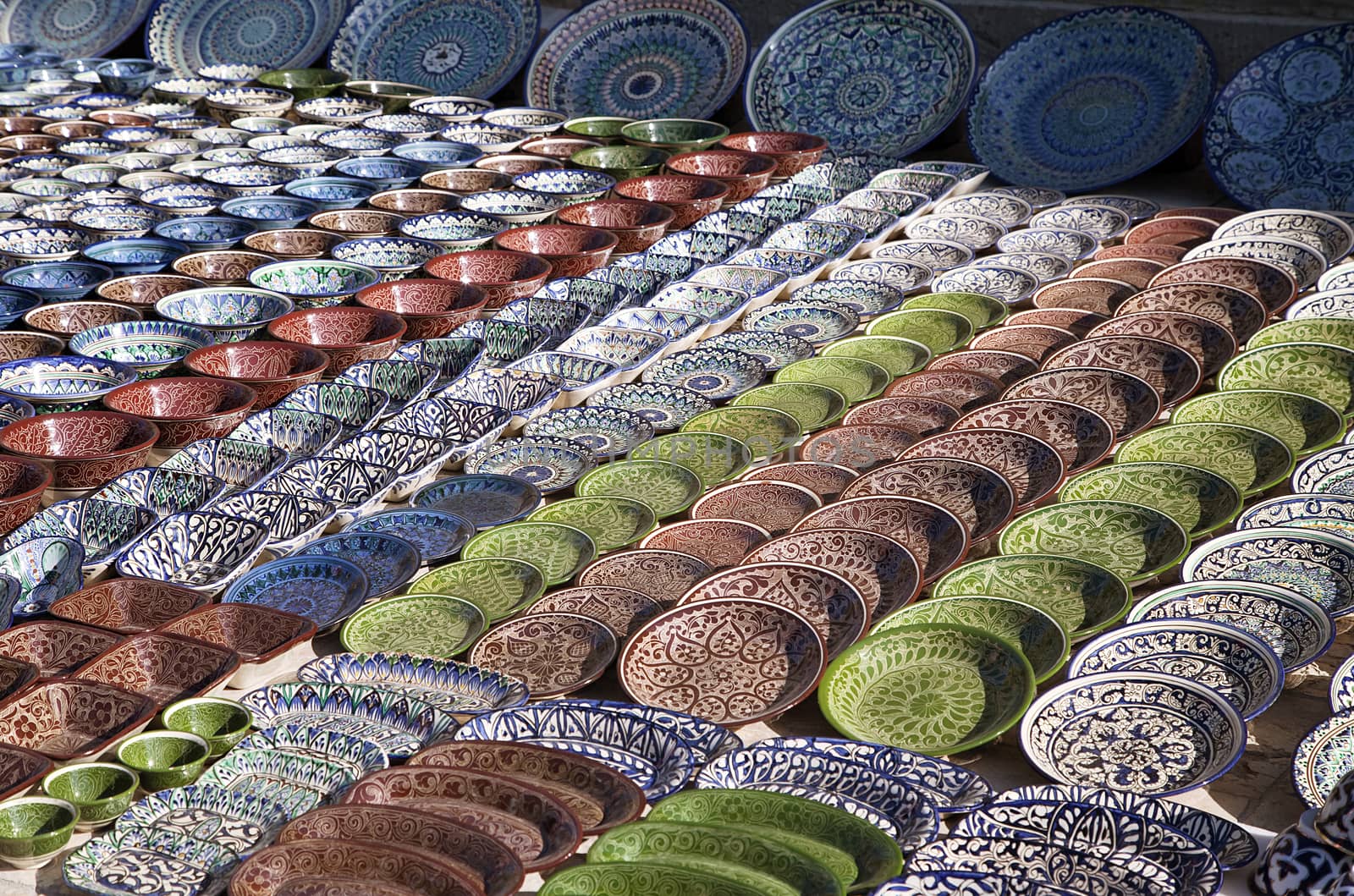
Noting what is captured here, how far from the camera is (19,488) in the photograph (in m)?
3.36

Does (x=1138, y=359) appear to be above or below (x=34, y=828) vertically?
above

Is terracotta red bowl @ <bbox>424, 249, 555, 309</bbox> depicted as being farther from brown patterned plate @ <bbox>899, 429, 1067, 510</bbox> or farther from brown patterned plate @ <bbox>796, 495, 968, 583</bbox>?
brown patterned plate @ <bbox>796, 495, 968, 583</bbox>

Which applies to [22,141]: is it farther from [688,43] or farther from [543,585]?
[543,585]

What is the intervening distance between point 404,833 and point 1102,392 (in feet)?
8.11

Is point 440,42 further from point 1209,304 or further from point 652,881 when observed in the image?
point 652,881

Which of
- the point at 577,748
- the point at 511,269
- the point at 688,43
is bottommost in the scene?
the point at 577,748

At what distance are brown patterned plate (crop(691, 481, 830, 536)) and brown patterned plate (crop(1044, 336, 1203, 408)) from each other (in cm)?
103

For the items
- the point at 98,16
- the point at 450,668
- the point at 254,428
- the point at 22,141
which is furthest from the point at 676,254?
the point at 98,16

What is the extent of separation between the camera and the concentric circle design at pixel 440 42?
7746mm

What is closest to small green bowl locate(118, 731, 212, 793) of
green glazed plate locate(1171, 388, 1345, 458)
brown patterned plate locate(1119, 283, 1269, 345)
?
green glazed plate locate(1171, 388, 1345, 458)

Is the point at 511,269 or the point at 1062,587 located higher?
the point at 511,269

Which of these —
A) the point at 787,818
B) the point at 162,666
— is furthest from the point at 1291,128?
the point at 162,666

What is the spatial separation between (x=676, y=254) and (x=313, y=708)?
2.79 meters

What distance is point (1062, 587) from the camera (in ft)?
10.0
